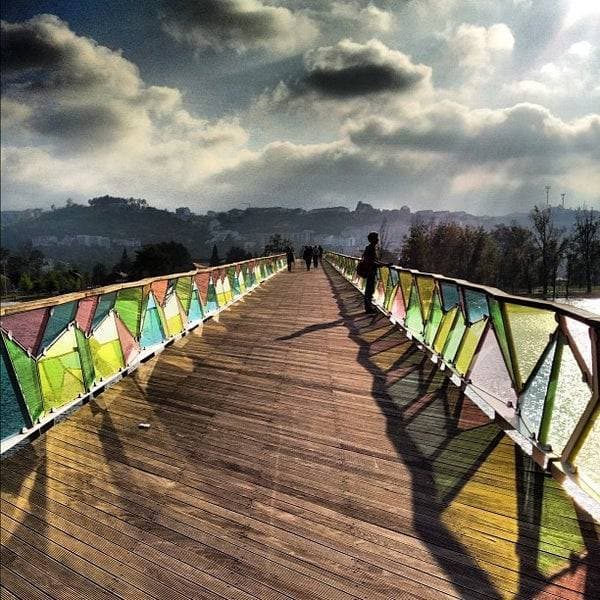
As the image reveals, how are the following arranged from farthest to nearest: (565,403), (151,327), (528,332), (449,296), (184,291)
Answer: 1. (184,291)
2. (151,327)
3. (449,296)
4. (528,332)
5. (565,403)

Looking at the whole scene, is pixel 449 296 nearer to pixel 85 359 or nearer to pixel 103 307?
pixel 103 307

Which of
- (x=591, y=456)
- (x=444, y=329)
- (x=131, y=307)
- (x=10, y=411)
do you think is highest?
(x=131, y=307)

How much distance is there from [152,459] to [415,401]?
3.03 m

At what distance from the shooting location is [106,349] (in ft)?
16.7

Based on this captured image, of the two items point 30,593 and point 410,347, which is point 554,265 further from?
point 30,593

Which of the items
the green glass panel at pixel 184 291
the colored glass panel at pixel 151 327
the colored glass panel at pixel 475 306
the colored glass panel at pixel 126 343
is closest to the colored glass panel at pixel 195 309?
the green glass panel at pixel 184 291

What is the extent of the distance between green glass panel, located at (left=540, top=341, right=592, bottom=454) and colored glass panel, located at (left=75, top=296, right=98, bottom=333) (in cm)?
497

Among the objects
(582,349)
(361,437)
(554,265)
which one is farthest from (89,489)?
(554,265)

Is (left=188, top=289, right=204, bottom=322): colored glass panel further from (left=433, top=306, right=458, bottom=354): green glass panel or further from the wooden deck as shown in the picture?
(left=433, top=306, right=458, bottom=354): green glass panel

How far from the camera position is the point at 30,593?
210 cm

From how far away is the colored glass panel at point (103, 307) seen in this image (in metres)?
4.86

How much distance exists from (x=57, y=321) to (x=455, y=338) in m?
5.00

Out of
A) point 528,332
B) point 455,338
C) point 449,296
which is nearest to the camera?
point 528,332

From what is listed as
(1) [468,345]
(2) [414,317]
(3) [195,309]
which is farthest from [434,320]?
(3) [195,309]
